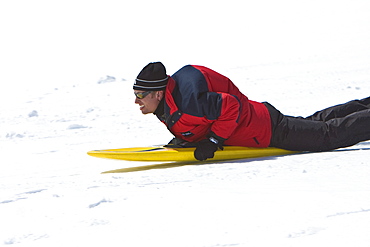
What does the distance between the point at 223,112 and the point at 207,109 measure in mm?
112

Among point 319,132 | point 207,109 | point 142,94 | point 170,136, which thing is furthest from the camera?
point 170,136

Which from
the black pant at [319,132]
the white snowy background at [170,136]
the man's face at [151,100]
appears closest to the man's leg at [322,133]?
the black pant at [319,132]

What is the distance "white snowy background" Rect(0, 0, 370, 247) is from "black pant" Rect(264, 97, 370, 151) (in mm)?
140

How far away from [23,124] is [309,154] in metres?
4.96

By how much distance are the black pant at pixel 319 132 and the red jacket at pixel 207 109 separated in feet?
0.41

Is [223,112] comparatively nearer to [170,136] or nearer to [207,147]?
[207,147]

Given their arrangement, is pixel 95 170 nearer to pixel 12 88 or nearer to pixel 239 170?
pixel 239 170

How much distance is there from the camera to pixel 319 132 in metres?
4.38

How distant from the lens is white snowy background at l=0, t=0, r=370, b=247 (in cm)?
254

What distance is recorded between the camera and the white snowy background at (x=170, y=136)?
2.54 metres

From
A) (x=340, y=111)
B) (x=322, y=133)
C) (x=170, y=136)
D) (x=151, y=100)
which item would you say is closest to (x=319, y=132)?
(x=322, y=133)

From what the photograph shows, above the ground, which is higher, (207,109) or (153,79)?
(153,79)

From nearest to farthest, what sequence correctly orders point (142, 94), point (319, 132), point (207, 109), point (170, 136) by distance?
point (207, 109), point (142, 94), point (319, 132), point (170, 136)

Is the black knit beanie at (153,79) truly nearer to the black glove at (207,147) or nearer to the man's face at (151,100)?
the man's face at (151,100)
